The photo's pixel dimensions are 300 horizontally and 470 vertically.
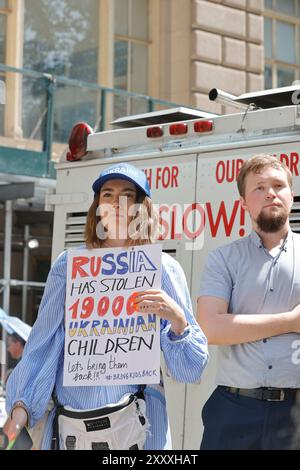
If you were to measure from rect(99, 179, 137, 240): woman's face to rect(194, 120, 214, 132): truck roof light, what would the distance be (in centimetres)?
206

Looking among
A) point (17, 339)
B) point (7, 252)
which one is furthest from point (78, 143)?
point (7, 252)

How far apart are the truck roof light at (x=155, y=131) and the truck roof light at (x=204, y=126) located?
284 millimetres

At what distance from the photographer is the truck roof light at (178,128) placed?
620 centimetres

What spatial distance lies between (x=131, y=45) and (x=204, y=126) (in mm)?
11555

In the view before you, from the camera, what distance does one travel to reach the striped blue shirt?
12.4ft

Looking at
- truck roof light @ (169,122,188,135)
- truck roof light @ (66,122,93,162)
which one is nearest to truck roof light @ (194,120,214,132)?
truck roof light @ (169,122,188,135)

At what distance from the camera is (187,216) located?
230 inches

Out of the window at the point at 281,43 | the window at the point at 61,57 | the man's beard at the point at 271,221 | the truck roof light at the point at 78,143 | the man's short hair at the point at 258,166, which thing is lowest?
the man's beard at the point at 271,221

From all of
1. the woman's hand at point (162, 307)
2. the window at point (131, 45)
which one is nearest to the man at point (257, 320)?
the woman's hand at point (162, 307)

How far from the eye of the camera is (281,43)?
1936cm

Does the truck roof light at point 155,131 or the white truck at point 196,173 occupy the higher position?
the truck roof light at point 155,131

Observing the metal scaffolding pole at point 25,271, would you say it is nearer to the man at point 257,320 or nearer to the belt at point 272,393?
the man at point 257,320

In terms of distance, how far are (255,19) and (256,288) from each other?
1501cm

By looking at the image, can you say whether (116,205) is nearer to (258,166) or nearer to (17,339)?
(258,166)
